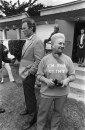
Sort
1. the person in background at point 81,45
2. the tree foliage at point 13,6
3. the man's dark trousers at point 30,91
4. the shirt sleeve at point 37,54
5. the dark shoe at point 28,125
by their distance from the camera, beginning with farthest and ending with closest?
the tree foliage at point 13,6
the person in background at point 81,45
the dark shoe at point 28,125
the man's dark trousers at point 30,91
the shirt sleeve at point 37,54

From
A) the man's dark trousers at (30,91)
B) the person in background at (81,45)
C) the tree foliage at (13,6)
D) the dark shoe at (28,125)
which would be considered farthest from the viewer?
the tree foliage at (13,6)

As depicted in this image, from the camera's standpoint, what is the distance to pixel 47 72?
1.97m

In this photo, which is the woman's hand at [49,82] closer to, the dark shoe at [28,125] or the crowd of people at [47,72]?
the crowd of people at [47,72]

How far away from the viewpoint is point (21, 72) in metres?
2.41

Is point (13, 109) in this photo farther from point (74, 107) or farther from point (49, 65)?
point (49, 65)

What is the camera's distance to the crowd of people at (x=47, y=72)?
1.92m

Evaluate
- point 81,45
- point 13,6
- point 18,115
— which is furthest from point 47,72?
point 13,6

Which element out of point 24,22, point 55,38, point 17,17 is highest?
point 17,17

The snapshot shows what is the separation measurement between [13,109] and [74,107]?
1.43m

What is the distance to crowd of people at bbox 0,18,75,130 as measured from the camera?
1918mm

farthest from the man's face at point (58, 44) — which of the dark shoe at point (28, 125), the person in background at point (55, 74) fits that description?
the dark shoe at point (28, 125)

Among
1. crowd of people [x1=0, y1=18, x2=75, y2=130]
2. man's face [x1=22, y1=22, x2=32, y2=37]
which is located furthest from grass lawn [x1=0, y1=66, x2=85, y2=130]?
man's face [x1=22, y1=22, x2=32, y2=37]

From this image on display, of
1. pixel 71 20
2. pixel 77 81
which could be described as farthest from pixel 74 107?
pixel 71 20

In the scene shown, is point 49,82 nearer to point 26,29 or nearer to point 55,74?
point 55,74
